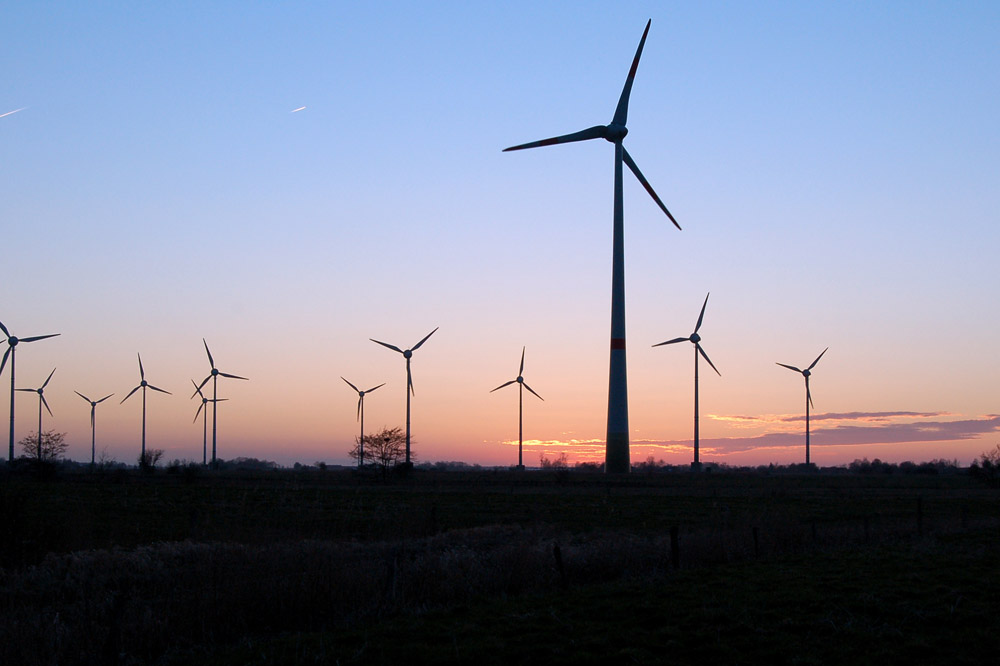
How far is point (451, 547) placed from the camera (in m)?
25.2

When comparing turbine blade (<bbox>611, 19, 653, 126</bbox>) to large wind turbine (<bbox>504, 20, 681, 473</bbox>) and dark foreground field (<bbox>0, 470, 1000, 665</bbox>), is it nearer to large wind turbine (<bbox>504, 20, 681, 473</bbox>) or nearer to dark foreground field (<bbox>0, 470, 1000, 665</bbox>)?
large wind turbine (<bbox>504, 20, 681, 473</bbox>)

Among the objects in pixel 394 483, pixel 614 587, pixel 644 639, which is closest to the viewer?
pixel 644 639

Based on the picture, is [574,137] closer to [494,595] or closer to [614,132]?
[614,132]

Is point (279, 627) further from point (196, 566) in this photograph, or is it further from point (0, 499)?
point (0, 499)

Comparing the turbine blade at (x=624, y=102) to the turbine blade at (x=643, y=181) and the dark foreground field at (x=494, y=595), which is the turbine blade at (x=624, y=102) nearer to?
the turbine blade at (x=643, y=181)

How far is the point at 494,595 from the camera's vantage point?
1875 cm

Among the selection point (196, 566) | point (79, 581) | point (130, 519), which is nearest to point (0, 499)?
point (79, 581)

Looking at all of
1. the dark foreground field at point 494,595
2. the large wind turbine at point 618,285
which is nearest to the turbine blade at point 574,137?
the large wind turbine at point 618,285

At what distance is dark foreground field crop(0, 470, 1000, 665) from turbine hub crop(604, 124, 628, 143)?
4899 centimetres

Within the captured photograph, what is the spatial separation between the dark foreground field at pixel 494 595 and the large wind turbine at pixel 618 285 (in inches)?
1656

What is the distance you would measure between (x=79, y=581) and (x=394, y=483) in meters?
A: 61.1

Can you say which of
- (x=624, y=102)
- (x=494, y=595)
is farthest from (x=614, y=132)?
(x=494, y=595)

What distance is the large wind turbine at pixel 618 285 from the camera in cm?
7500

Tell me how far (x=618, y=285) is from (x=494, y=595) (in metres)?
58.1
